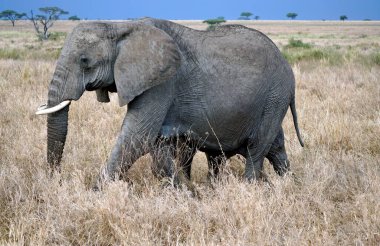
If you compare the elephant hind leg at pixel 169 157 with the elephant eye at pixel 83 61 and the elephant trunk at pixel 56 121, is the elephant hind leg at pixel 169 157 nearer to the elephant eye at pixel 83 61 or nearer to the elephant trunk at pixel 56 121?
the elephant trunk at pixel 56 121

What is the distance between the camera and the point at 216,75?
4293 mm

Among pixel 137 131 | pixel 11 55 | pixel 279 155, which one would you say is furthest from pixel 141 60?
pixel 11 55

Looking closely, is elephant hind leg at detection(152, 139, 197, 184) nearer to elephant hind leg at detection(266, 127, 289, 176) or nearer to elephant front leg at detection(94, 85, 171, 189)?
elephant front leg at detection(94, 85, 171, 189)

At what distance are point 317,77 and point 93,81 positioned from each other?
8.14 metres

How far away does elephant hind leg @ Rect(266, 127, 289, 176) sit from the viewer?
16.6 feet

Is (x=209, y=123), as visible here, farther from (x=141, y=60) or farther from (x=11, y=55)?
(x=11, y=55)

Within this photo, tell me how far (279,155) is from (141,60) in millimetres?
1854

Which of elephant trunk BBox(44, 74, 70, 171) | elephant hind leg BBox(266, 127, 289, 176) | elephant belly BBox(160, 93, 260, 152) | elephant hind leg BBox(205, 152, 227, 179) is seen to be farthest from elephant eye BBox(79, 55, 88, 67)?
elephant hind leg BBox(266, 127, 289, 176)

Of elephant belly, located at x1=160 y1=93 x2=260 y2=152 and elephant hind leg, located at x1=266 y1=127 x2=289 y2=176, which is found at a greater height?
elephant belly, located at x1=160 y1=93 x2=260 y2=152

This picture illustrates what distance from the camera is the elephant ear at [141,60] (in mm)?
3930

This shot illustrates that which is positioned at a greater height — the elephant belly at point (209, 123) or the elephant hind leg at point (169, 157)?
the elephant belly at point (209, 123)

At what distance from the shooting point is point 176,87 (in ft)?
13.8

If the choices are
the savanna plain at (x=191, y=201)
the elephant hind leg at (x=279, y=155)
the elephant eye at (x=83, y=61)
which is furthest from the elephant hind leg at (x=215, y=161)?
the elephant eye at (x=83, y=61)

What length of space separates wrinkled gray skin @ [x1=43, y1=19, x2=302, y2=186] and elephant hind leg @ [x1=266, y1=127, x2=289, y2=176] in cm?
→ 11
